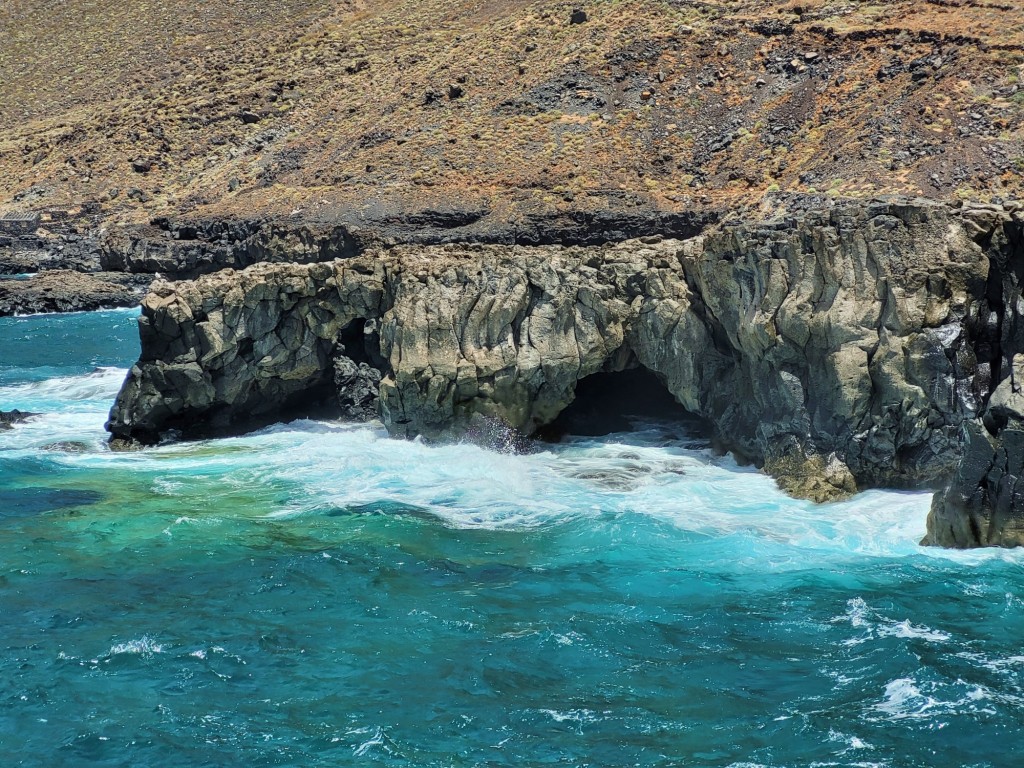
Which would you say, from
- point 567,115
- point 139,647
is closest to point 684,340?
point 139,647

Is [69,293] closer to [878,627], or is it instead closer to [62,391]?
[62,391]

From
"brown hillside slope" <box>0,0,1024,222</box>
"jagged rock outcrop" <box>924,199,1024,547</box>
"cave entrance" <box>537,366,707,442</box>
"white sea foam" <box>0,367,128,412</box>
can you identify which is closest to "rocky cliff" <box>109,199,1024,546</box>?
"jagged rock outcrop" <box>924,199,1024,547</box>

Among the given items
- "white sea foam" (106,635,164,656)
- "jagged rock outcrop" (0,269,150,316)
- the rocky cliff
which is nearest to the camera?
"white sea foam" (106,635,164,656)

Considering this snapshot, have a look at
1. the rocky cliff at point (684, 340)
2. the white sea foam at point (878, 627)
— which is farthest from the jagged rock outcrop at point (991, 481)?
the white sea foam at point (878, 627)

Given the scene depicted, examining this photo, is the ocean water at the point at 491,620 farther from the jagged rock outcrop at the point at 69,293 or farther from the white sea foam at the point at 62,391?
the jagged rock outcrop at the point at 69,293

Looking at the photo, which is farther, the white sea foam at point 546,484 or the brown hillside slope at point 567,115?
the brown hillside slope at point 567,115

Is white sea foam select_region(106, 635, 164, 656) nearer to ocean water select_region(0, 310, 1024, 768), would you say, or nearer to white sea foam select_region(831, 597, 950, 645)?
ocean water select_region(0, 310, 1024, 768)
